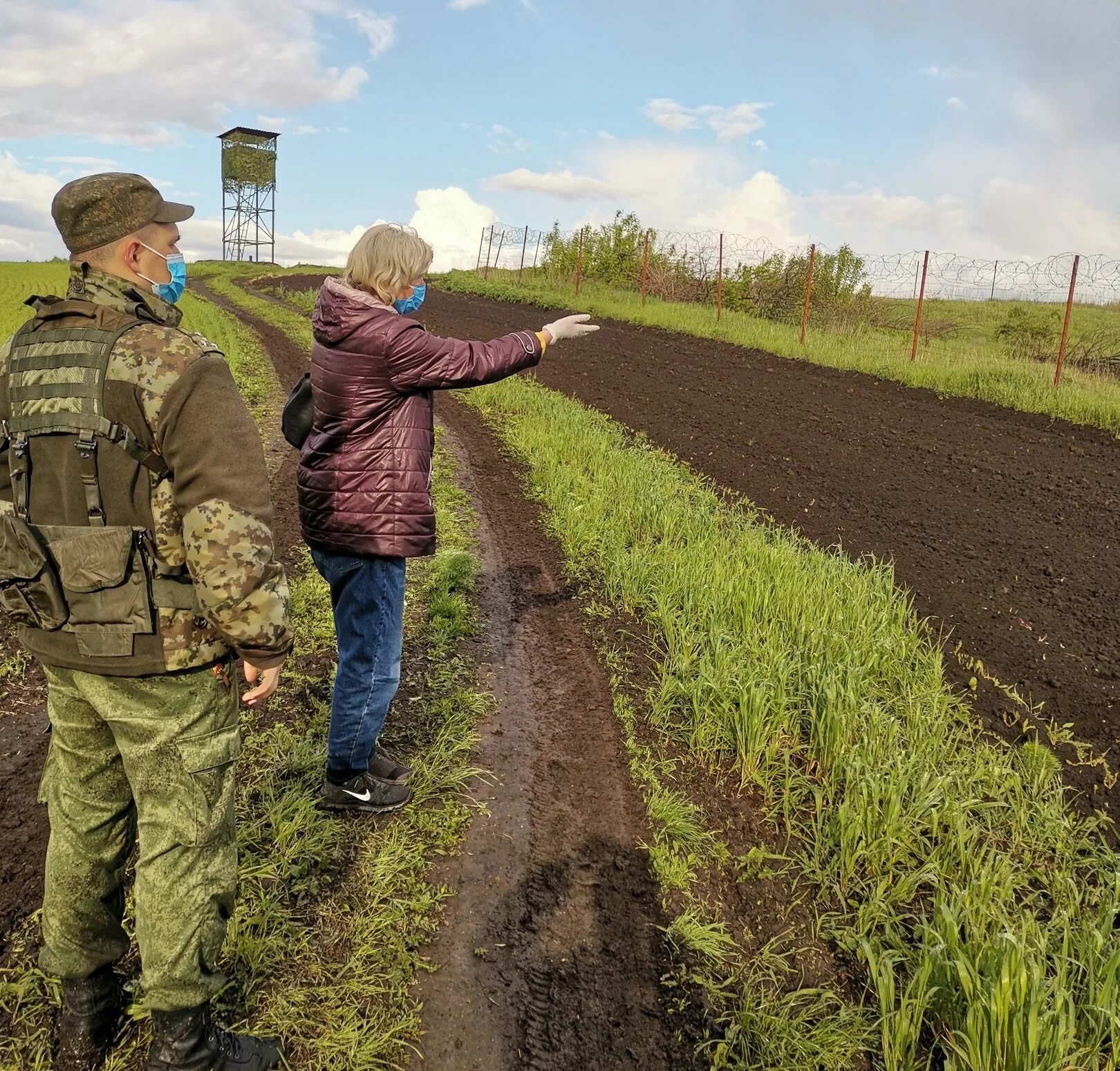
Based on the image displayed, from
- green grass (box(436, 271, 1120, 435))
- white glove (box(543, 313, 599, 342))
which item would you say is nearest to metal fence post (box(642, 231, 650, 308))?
→ green grass (box(436, 271, 1120, 435))

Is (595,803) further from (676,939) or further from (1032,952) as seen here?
(1032,952)

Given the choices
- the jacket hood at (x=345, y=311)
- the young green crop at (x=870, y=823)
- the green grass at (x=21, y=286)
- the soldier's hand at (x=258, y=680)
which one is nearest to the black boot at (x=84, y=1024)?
the soldier's hand at (x=258, y=680)

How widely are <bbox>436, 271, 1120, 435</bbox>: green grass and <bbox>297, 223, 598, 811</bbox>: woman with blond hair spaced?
10.1 metres

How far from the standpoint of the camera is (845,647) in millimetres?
4039

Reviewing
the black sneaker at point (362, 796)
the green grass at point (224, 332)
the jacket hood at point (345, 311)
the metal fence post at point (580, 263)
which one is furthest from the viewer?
the metal fence post at point (580, 263)

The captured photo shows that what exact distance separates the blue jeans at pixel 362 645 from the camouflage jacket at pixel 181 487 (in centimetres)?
91

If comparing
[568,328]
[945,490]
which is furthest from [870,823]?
[945,490]

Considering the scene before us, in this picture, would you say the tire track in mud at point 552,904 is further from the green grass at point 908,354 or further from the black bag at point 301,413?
the green grass at point 908,354

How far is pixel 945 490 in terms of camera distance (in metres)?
7.51

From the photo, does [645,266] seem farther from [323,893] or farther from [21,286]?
[21,286]

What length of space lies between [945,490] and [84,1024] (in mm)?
7381

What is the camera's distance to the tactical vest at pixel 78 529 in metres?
1.69

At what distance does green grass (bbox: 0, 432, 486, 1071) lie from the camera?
2170 millimetres

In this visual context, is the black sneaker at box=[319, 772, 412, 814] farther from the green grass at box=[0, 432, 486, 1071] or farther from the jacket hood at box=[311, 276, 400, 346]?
the jacket hood at box=[311, 276, 400, 346]
